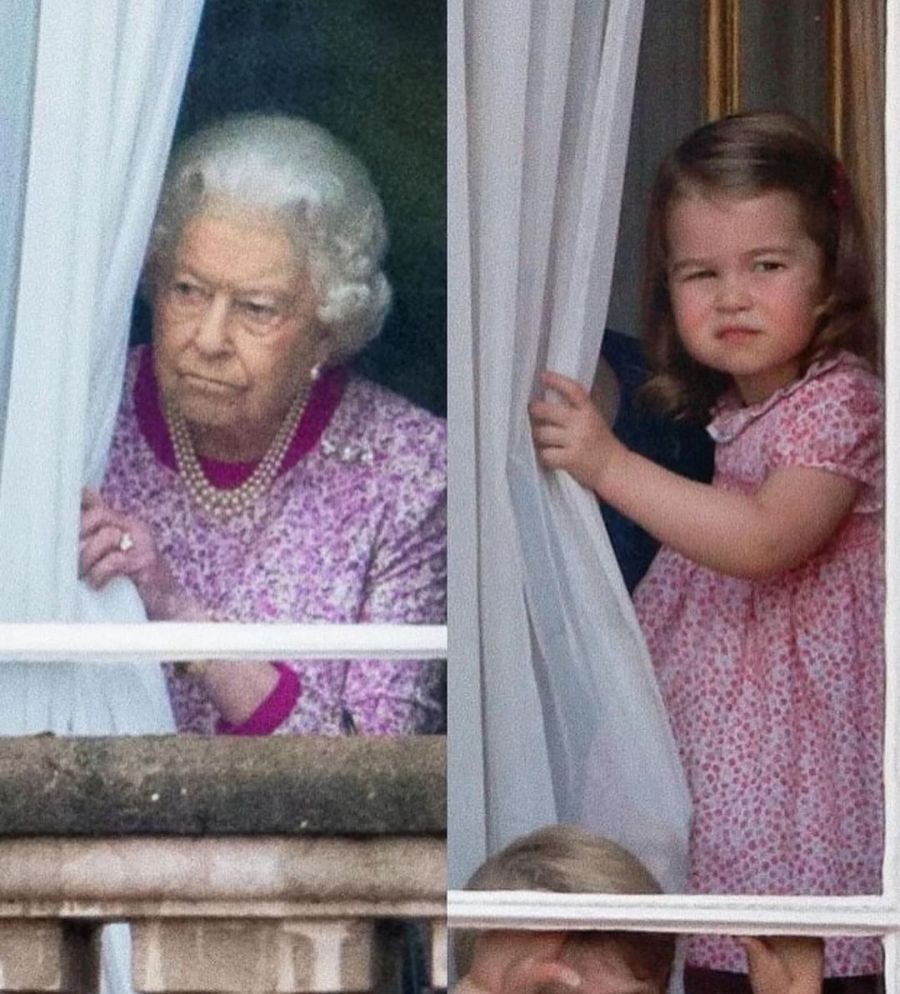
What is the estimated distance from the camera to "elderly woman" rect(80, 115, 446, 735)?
6145 mm

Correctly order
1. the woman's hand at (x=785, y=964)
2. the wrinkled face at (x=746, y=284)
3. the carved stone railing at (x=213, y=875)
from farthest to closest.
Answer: the wrinkled face at (x=746, y=284)
the woman's hand at (x=785, y=964)
the carved stone railing at (x=213, y=875)

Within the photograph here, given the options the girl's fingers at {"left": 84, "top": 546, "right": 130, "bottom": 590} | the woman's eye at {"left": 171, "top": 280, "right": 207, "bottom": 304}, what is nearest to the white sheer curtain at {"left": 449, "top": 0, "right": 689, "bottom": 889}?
the woman's eye at {"left": 171, "top": 280, "right": 207, "bottom": 304}

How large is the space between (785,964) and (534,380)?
122cm

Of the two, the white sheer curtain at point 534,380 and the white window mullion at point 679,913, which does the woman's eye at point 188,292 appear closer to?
the white sheer curtain at point 534,380

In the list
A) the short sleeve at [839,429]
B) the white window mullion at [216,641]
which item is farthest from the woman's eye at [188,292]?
the short sleeve at [839,429]

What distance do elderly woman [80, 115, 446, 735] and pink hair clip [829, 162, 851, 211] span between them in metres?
0.88

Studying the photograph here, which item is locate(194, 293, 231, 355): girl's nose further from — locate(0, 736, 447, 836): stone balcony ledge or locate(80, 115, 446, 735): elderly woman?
locate(0, 736, 447, 836): stone balcony ledge

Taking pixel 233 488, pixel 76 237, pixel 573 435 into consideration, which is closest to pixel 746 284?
pixel 573 435

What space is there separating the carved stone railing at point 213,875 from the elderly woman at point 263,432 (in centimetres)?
23

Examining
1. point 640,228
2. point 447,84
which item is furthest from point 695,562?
point 447,84

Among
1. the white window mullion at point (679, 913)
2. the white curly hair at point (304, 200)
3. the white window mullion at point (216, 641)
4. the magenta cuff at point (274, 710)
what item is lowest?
the white window mullion at point (679, 913)

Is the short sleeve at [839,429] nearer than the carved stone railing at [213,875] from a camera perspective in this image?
No

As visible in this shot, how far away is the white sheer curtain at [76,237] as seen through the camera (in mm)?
6164

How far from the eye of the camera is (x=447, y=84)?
20.4 ft
